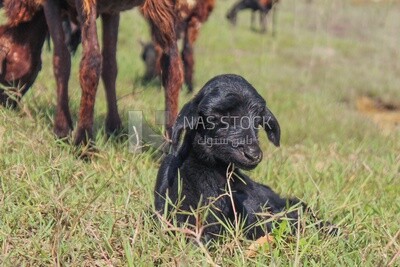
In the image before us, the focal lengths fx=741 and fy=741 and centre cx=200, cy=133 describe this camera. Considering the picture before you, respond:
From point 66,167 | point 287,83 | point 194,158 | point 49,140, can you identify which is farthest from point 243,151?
point 287,83

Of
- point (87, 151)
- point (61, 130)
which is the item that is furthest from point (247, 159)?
point (61, 130)

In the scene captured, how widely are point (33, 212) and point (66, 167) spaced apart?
684 millimetres

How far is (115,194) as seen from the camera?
15.5 feet

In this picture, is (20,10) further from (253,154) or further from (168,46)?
(253,154)

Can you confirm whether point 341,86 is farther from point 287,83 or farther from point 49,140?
point 49,140

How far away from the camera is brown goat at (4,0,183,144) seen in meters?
5.70

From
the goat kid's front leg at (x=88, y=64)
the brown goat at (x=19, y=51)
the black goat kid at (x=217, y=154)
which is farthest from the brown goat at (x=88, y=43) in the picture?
the black goat kid at (x=217, y=154)

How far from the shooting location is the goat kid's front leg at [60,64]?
6.15 metres

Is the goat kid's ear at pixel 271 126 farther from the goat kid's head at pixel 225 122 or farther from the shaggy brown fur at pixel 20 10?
the shaggy brown fur at pixel 20 10

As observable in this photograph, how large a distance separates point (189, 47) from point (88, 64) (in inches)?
218

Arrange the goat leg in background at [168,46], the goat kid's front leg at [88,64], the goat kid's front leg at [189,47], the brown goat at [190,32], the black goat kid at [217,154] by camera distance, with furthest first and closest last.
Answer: the goat kid's front leg at [189,47], the brown goat at [190,32], the goat leg in background at [168,46], the goat kid's front leg at [88,64], the black goat kid at [217,154]

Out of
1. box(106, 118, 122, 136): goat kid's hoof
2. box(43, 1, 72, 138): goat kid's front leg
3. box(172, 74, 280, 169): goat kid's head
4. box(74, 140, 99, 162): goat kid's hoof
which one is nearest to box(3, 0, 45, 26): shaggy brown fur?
box(43, 1, 72, 138): goat kid's front leg

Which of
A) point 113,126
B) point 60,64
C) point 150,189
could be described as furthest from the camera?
point 113,126

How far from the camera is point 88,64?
18.6 ft
